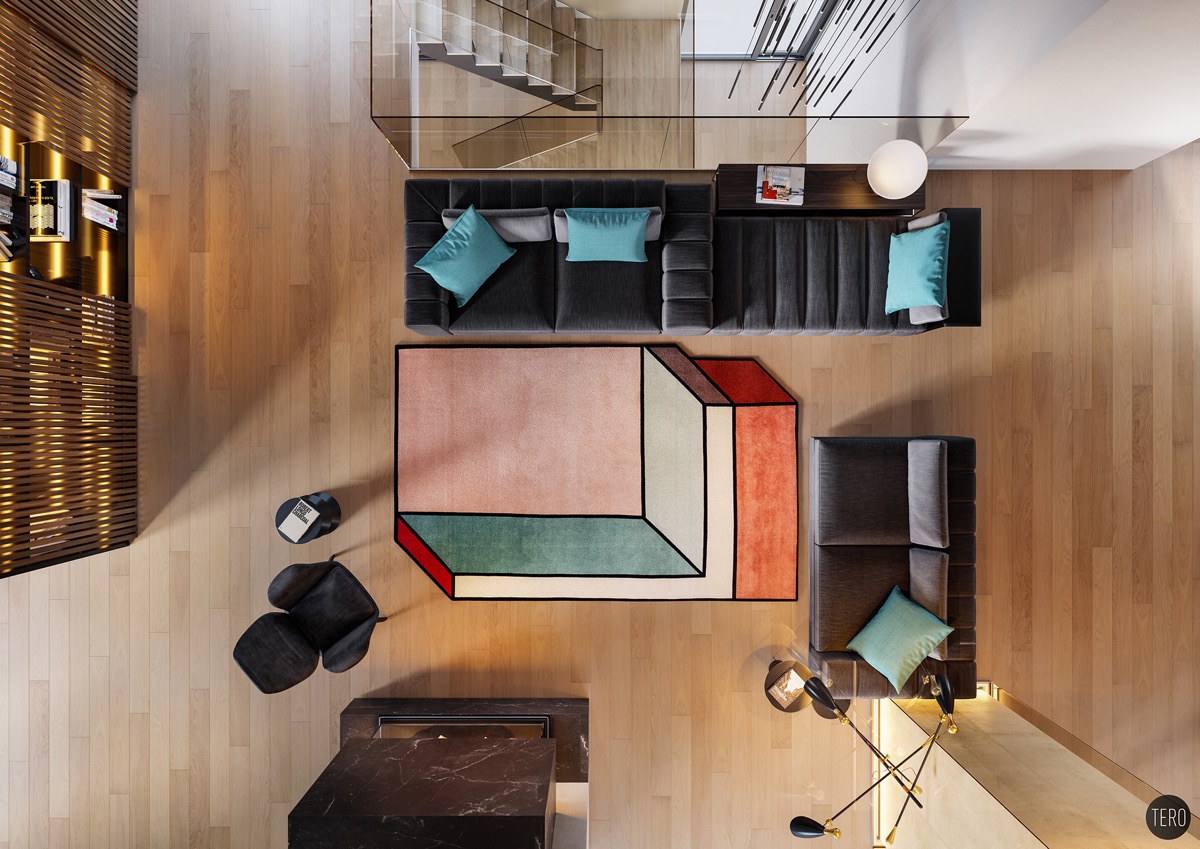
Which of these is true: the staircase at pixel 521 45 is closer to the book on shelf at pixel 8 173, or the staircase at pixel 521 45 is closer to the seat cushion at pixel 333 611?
the book on shelf at pixel 8 173

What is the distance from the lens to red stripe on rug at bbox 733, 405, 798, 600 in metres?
3.63

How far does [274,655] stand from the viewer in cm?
326

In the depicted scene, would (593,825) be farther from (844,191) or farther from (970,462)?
(844,191)

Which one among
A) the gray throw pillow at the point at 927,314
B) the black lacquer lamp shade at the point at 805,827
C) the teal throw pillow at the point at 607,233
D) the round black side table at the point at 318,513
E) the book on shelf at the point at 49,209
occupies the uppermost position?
the book on shelf at the point at 49,209

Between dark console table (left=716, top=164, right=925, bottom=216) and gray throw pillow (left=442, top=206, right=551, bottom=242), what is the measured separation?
3.25 ft

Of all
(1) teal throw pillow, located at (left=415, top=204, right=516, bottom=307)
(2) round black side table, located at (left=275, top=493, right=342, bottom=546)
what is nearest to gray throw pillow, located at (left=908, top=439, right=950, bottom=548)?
(1) teal throw pillow, located at (left=415, top=204, right=516, bottom=307)

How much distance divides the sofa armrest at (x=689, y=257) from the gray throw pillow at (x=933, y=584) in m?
1.72

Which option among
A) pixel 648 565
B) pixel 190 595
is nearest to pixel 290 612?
pixel 190 595

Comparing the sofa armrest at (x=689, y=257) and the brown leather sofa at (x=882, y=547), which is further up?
the sofa armrest at (x=689, y=257)

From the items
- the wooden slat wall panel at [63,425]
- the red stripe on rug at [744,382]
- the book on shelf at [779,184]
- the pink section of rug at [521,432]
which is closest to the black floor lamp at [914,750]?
the pink section of rug at [521,432]

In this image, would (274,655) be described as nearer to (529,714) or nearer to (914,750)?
(529,714)

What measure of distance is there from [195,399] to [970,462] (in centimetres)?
464

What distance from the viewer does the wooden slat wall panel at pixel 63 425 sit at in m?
3.07

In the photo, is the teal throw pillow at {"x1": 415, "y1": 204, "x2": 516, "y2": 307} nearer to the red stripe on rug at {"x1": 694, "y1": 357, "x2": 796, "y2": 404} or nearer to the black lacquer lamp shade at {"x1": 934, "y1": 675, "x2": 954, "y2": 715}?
the red stripe on rug at {"x1": 694, "y1": 357, "x2": 796, "y2": 404}
